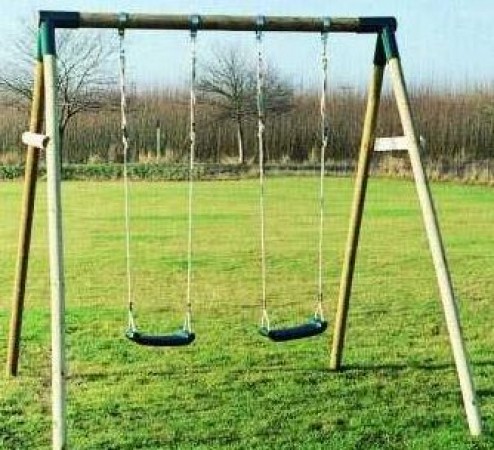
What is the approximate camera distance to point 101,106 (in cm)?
2944

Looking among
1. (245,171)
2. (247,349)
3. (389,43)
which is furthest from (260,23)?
(245,171)

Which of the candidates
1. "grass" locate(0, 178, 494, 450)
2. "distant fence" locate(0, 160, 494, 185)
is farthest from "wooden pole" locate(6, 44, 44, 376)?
"distant fence" locate(0, 160, 494, 185)

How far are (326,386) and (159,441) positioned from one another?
1.35 meters

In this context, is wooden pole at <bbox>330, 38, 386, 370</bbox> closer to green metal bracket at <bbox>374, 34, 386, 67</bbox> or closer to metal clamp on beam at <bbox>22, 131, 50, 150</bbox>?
green metal bracket at <bbox>374, 34, 386, 67</bbox>

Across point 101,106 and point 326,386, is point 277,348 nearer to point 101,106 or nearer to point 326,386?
point 326,386

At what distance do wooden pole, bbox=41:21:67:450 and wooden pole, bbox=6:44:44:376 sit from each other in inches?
27.6

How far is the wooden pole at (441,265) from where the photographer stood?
4711 mm

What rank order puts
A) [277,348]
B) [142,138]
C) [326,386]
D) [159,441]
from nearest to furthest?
[159,441] < [326,386] < [277,348] < [142,138]

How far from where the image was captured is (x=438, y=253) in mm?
4758

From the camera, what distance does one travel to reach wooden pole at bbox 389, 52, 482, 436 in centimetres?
471

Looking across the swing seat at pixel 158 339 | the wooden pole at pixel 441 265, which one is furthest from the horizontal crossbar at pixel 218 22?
the swing seat at pixel 158 339

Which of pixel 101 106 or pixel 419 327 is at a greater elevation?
→ pixel 101 106

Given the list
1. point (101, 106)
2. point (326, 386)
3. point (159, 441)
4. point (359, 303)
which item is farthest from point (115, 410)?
point (101, 106)

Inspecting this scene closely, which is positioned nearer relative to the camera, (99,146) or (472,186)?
(472,186)
